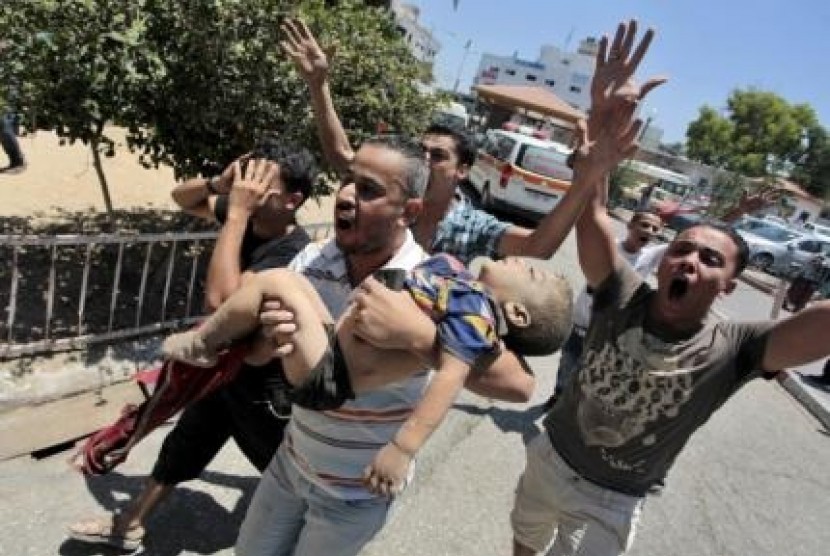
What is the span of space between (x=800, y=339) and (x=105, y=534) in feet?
8.37

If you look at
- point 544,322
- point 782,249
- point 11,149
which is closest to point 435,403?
point 544,322

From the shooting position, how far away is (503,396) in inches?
70.6

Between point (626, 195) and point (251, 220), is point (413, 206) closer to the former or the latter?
point (251, 220)

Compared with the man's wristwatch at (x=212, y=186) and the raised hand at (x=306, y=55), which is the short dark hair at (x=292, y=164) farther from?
the raised hand at (x=306, y=55)

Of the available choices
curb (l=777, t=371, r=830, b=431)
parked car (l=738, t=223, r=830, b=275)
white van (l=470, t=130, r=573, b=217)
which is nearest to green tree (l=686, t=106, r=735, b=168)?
parked car (l=738, t=223, r=830, b=275)

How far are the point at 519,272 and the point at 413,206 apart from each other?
395 mm

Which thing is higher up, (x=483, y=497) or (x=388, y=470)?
(x=388, y=470)

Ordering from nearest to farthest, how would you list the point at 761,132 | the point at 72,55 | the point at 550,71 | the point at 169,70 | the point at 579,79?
the point at 72,55 < the point at 169,70 < the point at 761,132 < the point at 579,79 < the point at 550,71

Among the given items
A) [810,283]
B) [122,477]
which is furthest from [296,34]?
[810,283]

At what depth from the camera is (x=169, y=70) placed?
529cm

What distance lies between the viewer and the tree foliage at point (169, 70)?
4.75m

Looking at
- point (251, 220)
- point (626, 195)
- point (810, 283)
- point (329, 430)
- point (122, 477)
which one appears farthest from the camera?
point (626, 195)

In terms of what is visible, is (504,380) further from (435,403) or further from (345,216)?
(345,216)

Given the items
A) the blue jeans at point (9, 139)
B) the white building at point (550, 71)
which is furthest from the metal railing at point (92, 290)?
the white building at point (550, 71)
